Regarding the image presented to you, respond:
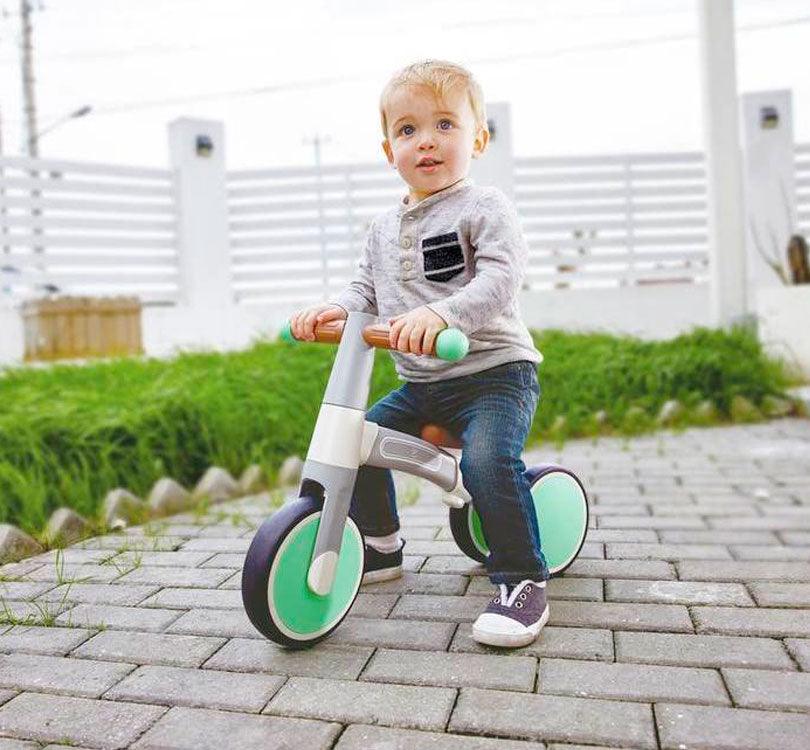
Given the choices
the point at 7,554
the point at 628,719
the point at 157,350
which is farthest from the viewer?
the point at 157,350

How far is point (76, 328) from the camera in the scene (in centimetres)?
741

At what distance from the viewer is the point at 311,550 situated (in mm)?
1828

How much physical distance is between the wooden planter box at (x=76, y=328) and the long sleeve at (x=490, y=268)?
18.9 feet

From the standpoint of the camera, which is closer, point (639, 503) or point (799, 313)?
point (639, 503)

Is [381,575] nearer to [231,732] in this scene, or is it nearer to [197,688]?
[197,688]

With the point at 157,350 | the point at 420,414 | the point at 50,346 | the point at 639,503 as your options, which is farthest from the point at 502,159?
the point at 420,414

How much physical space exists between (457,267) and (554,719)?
1.00 metres

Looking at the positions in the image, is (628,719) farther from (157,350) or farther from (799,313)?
(157,350)

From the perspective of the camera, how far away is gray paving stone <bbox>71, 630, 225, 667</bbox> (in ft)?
5.84

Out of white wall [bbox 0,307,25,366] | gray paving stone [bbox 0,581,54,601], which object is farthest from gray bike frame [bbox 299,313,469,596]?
white wall [bbox 0,307,25,366]

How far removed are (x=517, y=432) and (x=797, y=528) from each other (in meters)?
1.24

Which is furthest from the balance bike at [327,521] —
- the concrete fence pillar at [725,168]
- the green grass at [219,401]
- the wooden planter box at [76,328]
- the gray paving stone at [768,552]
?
the wooden planter box at [76,328]

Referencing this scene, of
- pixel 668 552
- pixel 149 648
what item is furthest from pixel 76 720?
pixel 668 552

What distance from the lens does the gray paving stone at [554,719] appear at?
1.41 metres
